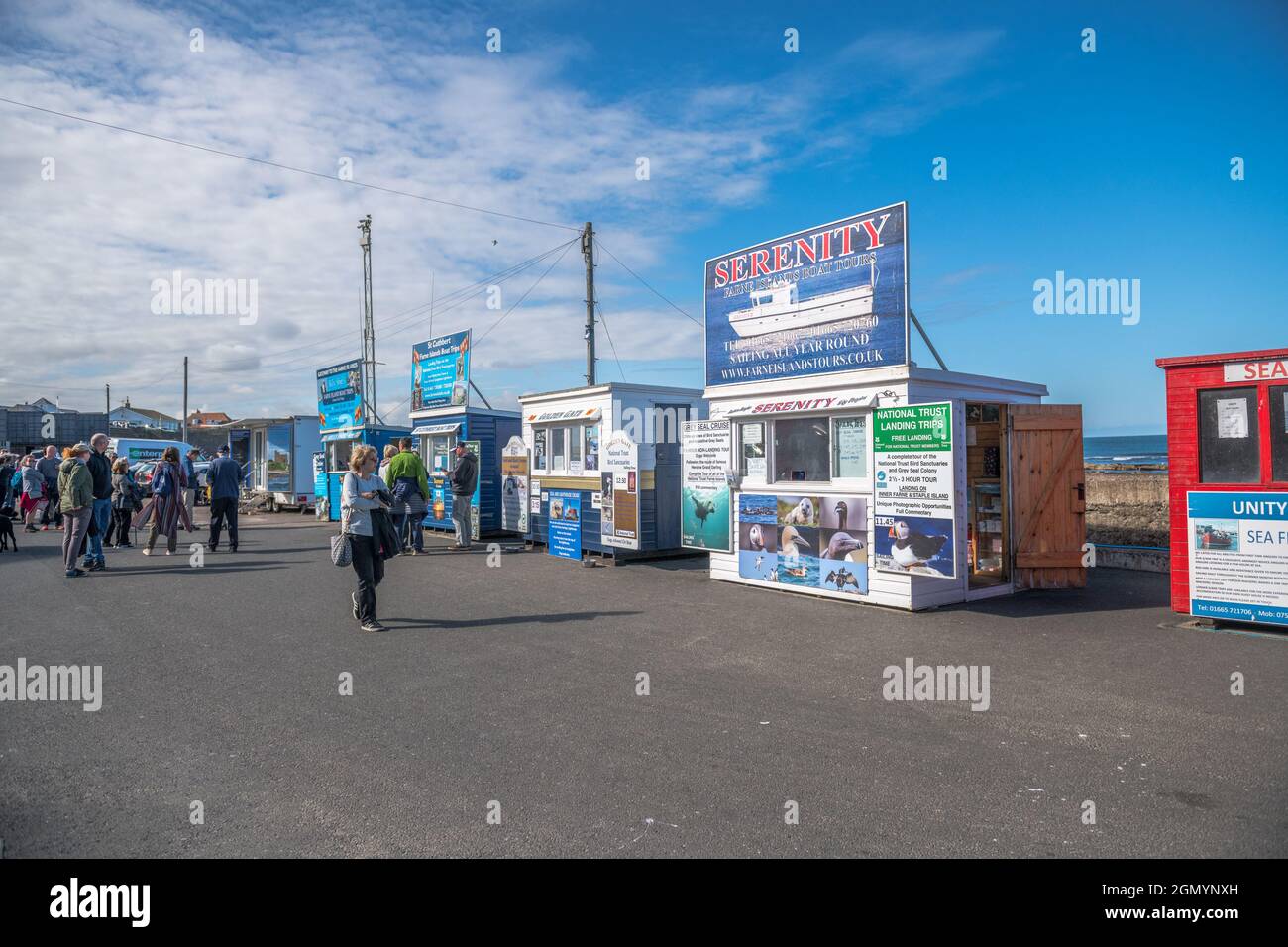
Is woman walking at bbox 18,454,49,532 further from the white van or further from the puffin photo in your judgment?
the puffin photo

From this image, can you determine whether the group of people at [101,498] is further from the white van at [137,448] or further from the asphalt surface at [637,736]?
the white van at [137,448]

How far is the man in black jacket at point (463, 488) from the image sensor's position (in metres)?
15.7

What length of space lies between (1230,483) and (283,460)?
26.0 meters

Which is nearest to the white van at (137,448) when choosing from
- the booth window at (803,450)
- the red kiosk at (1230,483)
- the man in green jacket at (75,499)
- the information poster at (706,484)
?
the man in green jacket at (75,499)

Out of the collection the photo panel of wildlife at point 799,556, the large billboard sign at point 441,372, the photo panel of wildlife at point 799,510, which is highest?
the large billboard sign at point 441,372

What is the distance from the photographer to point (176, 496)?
49.8ft

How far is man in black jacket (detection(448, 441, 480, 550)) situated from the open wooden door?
9921 mm

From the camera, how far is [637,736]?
509 cm

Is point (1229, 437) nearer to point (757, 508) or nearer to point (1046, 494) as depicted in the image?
point (1046, 494)

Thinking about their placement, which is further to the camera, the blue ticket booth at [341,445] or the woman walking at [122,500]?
the blue ticket booth at [341,445]

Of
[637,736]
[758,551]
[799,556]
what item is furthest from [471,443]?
[637,736]

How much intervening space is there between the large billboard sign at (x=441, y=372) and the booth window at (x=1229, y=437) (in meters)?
14.1

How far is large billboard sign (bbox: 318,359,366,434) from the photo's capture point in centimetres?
2219
